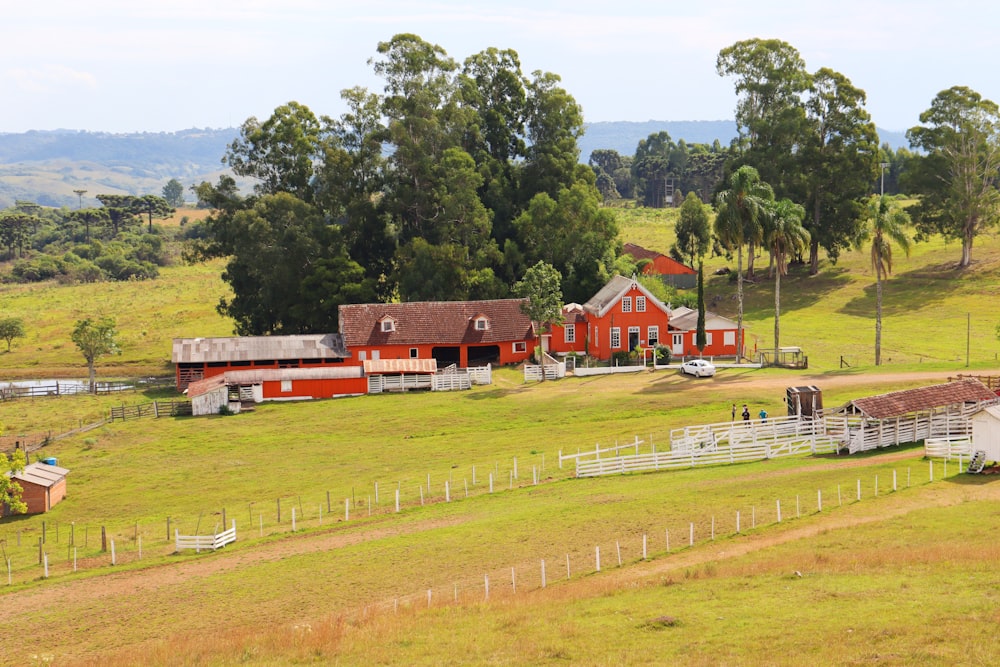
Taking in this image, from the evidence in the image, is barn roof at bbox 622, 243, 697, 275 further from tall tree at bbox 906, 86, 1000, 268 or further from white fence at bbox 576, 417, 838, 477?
white fence at bbox 576, 417, 838, 477

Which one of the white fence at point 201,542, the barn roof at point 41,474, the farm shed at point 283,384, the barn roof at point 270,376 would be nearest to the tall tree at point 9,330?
the barn roof at point 270,376

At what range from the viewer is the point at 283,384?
72688mm

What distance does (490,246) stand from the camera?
3740 inches

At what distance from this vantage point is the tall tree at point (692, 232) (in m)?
114

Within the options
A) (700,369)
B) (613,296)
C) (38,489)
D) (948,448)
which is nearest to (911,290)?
(613,296)

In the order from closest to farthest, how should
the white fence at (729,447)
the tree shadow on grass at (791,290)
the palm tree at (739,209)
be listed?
the white fence at (729,447) → the palm tree at (739,209) → the tree shadow on grass at (791,290)

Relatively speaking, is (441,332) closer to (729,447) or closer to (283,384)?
(283,384)

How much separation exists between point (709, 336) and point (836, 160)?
35928 mm

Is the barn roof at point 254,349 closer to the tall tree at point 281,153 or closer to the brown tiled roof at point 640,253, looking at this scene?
the tall tree at point 281,153

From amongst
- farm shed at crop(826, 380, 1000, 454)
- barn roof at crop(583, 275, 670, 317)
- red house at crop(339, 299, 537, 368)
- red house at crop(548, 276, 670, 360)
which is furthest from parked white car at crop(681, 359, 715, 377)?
farm shed at crop(826, 380, 1000, 454)

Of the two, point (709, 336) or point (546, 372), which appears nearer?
point (546, 372)

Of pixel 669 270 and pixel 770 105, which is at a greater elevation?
pixel 770 105

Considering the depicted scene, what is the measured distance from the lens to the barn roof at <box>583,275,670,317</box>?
78.4 meters

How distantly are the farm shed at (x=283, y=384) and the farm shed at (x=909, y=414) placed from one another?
35.3 metres
